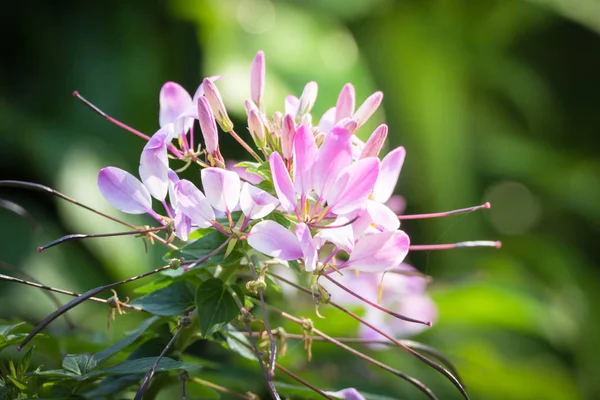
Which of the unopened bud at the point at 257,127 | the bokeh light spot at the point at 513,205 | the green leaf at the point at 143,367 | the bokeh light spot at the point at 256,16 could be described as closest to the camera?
the green leaf at the point at 143,367

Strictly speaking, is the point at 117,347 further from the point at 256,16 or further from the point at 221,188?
the point at 256,16

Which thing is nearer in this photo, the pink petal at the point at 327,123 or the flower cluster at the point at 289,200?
the flower cluster at the point at 289,200

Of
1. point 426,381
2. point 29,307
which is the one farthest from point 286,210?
point 29,307

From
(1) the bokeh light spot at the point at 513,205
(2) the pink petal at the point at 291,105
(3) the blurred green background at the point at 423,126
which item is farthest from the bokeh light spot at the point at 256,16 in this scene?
(2) the pink petal at the point at 291,105

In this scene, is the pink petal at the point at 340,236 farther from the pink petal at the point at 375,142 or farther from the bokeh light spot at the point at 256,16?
the bokeh light spot at the point at 256,16

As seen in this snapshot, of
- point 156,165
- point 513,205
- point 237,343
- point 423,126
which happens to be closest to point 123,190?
point 156,165

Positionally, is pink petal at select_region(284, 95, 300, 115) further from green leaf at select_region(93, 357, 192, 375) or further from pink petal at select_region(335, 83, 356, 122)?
green leaf at select_region(93, 357, 192, 375)
